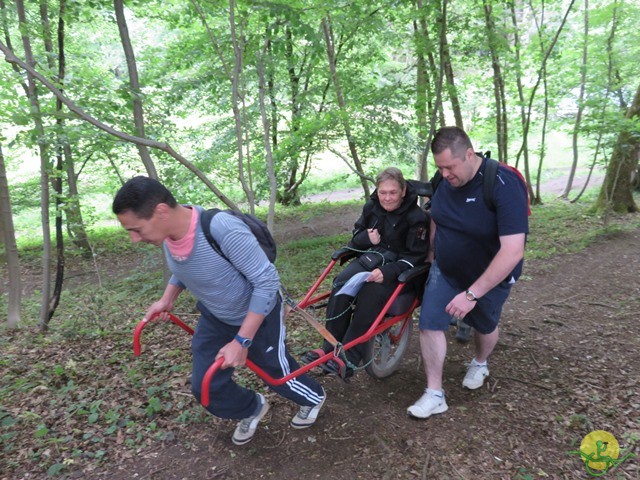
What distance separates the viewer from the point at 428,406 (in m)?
2.98

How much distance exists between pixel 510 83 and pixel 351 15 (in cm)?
814

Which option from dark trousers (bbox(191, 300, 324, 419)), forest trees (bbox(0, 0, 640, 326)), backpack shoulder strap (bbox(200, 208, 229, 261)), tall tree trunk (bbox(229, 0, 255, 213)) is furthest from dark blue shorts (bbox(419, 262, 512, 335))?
tall tree trunk (bbox(229, 0, 255, 213))

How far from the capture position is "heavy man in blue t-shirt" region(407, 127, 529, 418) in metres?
2.60

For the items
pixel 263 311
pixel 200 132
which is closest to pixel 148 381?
pixel 263 311

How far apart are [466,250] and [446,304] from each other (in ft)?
1.43

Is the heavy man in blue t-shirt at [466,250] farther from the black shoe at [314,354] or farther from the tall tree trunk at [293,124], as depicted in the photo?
the tall tree trunk at [293,124]

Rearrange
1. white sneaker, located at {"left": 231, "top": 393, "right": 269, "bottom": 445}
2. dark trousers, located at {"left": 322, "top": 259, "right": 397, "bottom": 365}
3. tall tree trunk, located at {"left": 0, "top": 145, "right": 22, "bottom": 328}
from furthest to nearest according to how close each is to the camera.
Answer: tall tree trunk, located at {"left": 0, "top": 145, "right": 22, "bottom": 328}, dark trousers, located at {"left": 322, "top": 259, "right": 397, "bottom": 365}, white sneaker, located at {"left": 231, "top": 393, "right": 269, "bottom": 445}

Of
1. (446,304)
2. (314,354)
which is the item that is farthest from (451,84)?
(314,354)

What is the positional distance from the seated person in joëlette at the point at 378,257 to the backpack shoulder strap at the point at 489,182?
25.5 inches

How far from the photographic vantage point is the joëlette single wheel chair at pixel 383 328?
2.69m

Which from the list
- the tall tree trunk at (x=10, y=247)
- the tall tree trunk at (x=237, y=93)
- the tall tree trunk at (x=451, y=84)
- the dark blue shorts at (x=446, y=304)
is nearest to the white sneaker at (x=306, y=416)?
the dark blue shorts at (x=446, y=304)

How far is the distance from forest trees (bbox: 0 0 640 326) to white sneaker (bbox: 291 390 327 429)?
1991mm

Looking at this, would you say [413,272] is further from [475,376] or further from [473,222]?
[475,376]

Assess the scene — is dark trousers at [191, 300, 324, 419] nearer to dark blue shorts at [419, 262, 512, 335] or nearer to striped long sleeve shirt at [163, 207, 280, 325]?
striped long sleeve shirt at [163, 207, 280, 325]
